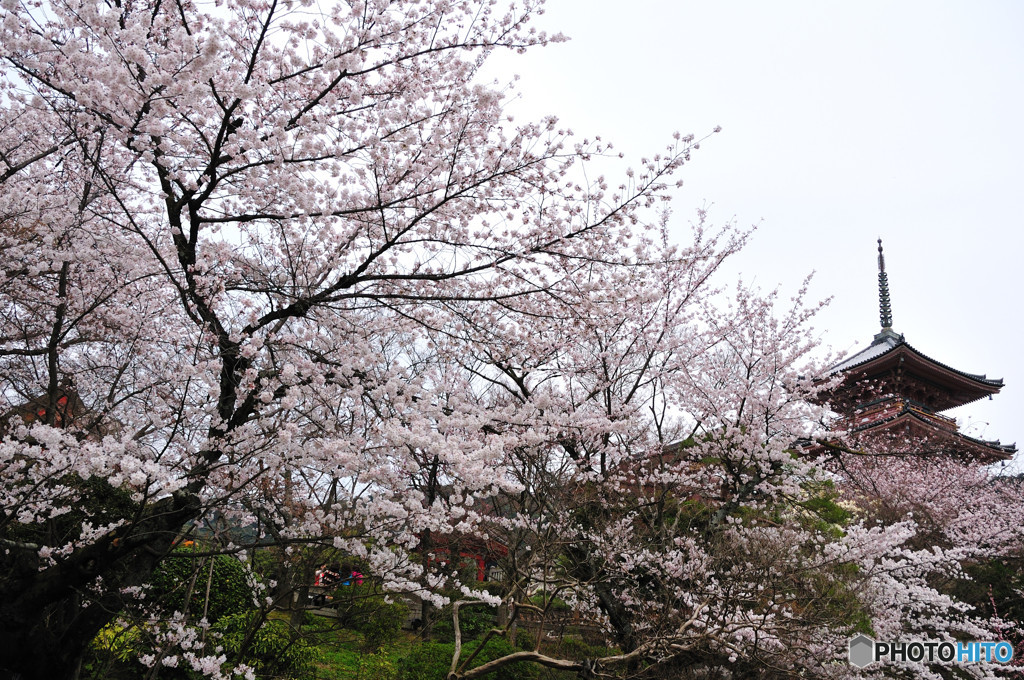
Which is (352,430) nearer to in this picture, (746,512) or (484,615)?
(746,512)

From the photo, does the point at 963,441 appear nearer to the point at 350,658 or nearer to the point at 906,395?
the point at 906,395

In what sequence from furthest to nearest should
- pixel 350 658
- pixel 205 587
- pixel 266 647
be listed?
pixel 350 658, pixel 205 587, pixel 266 647

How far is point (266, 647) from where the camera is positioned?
6.66m

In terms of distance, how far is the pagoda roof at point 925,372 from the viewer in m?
21.3

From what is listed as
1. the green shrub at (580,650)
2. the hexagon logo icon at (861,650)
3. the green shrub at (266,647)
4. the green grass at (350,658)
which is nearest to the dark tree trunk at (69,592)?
the green shrub at (266,647)

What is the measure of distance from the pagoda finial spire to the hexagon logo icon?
72.6ft

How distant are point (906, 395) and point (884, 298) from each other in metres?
4.95

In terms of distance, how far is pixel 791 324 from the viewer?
9859 millimetres

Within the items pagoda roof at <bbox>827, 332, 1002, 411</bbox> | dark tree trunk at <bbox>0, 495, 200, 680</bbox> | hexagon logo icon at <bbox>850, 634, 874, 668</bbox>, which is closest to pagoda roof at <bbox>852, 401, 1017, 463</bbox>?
pagoda roof at <bbox>827, 332, 1002, 411</bbox>

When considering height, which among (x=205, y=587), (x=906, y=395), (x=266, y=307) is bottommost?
(x=205, y=587)

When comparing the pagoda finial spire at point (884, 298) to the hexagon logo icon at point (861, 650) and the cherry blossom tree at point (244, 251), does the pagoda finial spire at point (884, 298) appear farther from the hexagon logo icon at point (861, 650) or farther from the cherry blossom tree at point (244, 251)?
the cherry blossom tree at point (244, 251)

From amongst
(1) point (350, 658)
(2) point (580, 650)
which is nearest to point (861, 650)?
(2) point (580, 650)

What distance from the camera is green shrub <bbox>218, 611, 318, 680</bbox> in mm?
6492

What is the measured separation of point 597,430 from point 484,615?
291 inches
